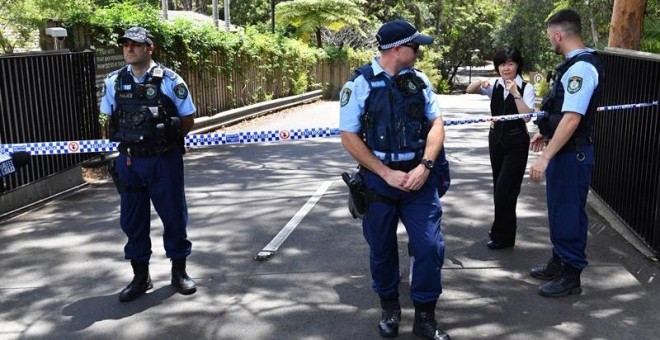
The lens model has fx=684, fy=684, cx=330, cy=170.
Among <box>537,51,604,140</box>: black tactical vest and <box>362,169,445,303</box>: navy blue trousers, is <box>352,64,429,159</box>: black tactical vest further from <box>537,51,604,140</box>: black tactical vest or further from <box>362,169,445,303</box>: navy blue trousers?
<box>537,51,604,140</box>: black tactical vest

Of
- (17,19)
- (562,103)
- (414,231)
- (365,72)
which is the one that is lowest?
(414,231)

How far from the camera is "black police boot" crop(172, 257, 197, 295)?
512 centimetres

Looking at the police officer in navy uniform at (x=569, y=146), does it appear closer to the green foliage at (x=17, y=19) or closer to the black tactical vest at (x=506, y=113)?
the black tactical vest at (x=506, y=113)

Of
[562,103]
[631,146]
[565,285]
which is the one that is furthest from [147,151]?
[631,146]

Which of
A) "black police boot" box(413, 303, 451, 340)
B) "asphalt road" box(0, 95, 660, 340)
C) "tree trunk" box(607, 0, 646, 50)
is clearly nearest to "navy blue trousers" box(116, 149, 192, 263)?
"asphalt road" box(0, 95, 660, 340)

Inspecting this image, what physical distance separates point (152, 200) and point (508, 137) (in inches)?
117

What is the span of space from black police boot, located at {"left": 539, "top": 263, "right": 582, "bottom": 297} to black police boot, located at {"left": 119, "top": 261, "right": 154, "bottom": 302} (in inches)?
115

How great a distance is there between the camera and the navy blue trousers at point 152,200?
16.1 feet

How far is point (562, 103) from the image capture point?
485 centimetres

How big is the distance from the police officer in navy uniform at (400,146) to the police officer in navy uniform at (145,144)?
57.3 inches

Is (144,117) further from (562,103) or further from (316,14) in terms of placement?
(316,14)

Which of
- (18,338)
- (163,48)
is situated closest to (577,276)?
(18,338)

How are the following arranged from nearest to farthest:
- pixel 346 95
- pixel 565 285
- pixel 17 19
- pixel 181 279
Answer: pixel 346 95 → pixel 565 285 → pixel 181 279 → pixel 17 19

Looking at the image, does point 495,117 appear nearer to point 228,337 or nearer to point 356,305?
point 356,305
